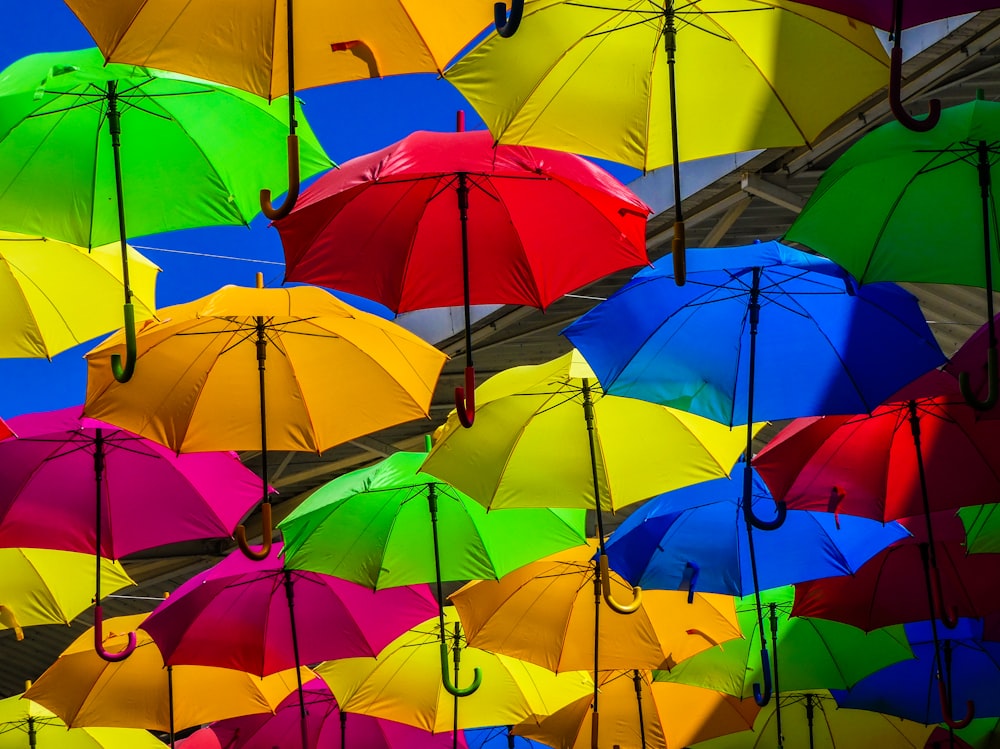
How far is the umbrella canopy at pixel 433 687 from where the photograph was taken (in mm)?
8602

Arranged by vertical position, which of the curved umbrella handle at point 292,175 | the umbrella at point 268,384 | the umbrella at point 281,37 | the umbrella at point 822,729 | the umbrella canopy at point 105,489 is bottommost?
the umbrella at point 822,729

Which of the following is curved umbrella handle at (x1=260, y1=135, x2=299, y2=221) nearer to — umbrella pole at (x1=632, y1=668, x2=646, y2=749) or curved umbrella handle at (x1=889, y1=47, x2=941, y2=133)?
curved umbrella handle at (x1=889, y1=47, x2=941, y2=133)

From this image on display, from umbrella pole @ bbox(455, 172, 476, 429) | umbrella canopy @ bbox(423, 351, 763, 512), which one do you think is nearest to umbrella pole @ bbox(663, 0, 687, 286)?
umbrella pole @ bbox(455, 172, 476, 429)

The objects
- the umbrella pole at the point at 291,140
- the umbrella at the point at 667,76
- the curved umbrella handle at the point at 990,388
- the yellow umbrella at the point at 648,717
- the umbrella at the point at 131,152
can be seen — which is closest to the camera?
the umbrella pole at the point at 291,140

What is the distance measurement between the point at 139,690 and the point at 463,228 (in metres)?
4.95

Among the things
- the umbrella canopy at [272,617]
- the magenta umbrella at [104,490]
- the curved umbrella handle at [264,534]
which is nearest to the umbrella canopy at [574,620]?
the umbrella canopy at [272,617]

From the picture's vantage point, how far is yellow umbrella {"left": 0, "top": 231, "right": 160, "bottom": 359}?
19.9 ft

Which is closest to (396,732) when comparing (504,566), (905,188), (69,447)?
(504,566)

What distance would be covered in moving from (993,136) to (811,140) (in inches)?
41.2

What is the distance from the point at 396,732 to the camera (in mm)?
9492

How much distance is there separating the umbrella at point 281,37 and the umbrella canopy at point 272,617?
3905mm

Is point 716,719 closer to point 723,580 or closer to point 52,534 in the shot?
point 723,580

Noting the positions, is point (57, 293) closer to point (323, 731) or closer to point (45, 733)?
point (323, 731)

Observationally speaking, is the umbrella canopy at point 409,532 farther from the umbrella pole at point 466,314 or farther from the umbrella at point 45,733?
the umbrella at point 45,733
